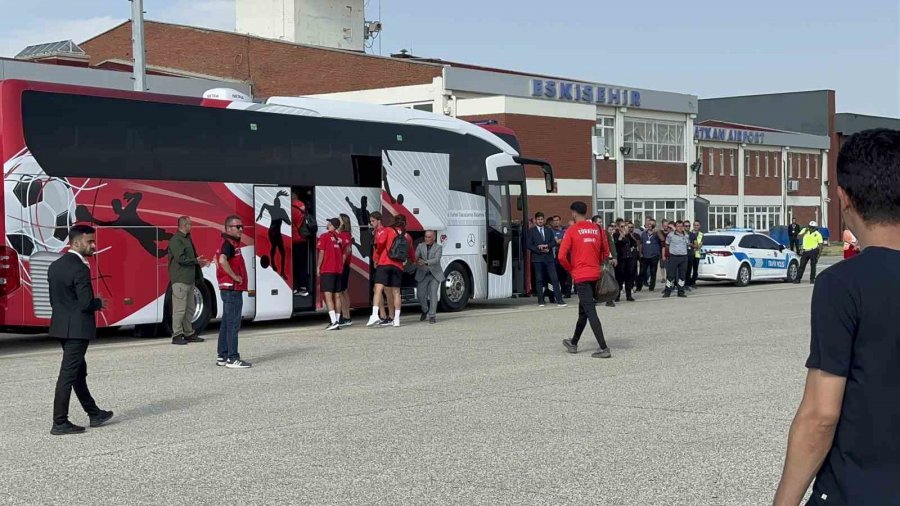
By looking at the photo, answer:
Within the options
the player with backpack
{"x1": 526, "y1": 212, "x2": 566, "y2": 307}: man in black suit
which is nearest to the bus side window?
the player with backpack

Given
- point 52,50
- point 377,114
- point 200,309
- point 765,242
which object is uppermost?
point 52,50

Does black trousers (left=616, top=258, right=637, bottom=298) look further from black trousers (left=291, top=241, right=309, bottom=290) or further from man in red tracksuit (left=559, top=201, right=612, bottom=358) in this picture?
man in red tracksuit (left=559, top=201, right=612, bottom=358)

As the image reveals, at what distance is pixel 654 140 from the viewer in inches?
2100

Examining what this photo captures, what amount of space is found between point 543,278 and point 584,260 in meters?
10.4

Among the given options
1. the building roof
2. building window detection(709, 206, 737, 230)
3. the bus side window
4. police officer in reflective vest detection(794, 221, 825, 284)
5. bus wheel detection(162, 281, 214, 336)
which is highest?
the building roof

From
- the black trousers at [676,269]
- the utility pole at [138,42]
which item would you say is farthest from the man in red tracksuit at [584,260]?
the black trousers at [676,269]

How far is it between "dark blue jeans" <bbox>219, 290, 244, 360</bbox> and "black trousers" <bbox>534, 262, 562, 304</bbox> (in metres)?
11.2

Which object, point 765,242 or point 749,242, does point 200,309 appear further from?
point 765,242

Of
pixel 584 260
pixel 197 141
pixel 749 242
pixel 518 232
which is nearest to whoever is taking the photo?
pixel 584 260

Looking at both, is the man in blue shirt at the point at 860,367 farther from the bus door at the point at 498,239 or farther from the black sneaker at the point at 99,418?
the bus door at the point at 498,239

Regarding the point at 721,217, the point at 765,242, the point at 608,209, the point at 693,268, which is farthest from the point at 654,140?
the point at 693,268

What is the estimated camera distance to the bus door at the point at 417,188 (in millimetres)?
21156

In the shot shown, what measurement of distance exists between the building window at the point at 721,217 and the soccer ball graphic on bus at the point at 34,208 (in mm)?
48897

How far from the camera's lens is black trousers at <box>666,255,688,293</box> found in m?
26.5
